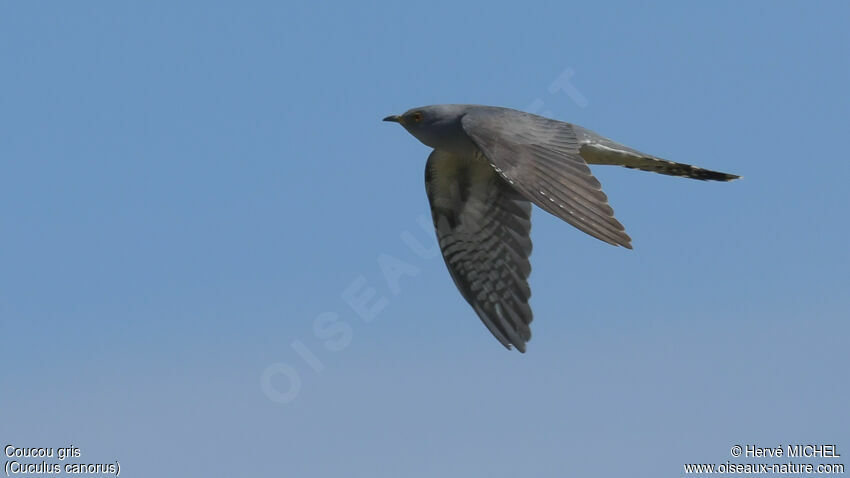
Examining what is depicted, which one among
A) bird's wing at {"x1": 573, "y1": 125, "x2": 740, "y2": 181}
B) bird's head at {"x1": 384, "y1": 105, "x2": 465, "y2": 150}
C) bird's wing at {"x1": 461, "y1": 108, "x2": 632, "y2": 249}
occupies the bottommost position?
bird's wing at {"x1": 461, "y1": 108, "x2": 632, "y2": 249}

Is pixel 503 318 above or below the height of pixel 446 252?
below

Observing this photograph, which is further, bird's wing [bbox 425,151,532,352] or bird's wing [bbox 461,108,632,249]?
bird's wing [bbox 425,151,532,352]

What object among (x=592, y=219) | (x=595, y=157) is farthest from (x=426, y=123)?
(x=592, y=219)

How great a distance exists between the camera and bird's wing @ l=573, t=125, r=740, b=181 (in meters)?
12.7

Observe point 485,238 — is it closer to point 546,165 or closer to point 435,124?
point 435,124

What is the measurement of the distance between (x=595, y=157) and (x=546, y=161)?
1.50 m

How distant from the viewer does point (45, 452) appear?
12367 mm

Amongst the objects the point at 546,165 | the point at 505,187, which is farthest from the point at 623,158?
the point at 546,165

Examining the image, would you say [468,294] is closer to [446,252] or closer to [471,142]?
[446,252]

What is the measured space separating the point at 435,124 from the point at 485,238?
1.57m

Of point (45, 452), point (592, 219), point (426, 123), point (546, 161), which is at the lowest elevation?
point (45, 452)

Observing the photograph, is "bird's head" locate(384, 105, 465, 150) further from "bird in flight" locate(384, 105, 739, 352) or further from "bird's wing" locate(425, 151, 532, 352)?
"bird's wing" locate(425, 151, 532, 352)

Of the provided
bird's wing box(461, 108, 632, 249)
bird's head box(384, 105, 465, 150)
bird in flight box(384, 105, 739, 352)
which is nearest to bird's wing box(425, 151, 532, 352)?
bird in flight box(384, 105, 739, 352)

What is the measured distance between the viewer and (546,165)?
37.5ft
